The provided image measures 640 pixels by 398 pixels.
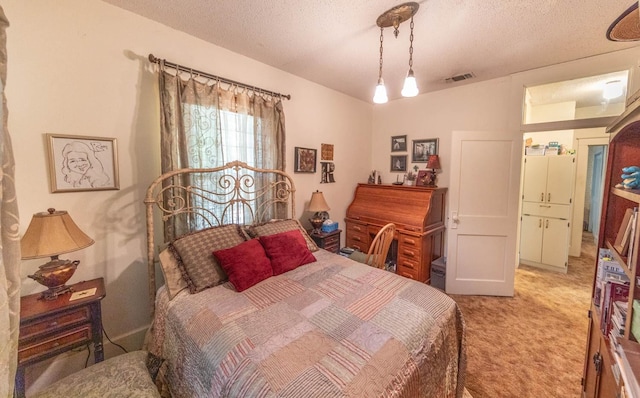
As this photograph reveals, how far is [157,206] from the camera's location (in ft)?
6.54

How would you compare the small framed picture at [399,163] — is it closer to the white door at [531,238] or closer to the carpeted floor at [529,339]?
the carpeted floor at [529,339]

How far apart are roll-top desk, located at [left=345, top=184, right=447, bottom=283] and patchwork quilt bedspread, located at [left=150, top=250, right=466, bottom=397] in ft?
4.40

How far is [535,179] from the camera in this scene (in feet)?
12.5

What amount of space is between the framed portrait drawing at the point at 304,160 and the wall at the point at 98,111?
3.66 ft

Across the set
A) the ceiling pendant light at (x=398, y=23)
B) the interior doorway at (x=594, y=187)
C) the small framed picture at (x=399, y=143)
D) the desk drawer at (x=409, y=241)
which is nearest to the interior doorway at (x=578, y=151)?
the interior doorway at (x=594, y=187)

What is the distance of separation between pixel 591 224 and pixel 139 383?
812cm

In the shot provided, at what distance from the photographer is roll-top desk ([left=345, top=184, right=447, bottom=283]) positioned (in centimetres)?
302

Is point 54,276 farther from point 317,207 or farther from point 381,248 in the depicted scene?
point 381,248

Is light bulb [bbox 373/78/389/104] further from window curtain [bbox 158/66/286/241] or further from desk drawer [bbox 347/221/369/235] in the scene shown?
desk drawer [bbox 347/221/369/235]

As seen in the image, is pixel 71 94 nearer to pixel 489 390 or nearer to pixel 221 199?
pixel 221 199

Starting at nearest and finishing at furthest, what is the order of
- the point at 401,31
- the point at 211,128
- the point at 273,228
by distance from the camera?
the point at 401,31 < the point at 211,128 < the point at 273,228

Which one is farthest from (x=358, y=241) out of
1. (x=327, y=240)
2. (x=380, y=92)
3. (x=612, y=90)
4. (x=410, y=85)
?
(x=612, y=90)

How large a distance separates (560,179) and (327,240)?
3.54m

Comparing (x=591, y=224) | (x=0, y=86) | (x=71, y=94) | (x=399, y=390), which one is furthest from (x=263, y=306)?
(x=591, y=224)
